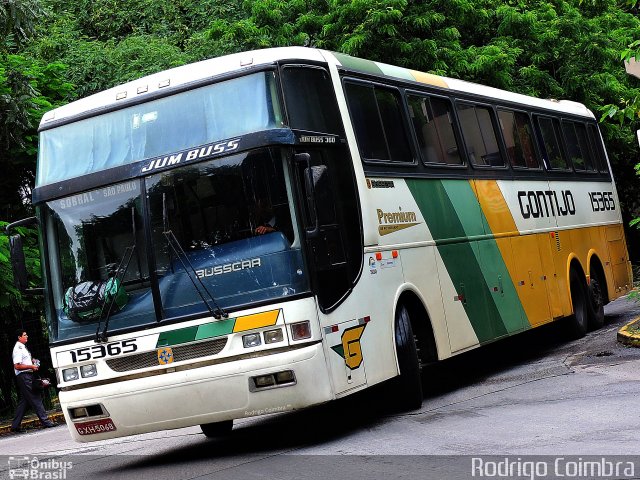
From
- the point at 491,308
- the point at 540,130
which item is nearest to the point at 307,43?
the point at 540,130

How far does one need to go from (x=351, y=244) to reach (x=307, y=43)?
16.6m

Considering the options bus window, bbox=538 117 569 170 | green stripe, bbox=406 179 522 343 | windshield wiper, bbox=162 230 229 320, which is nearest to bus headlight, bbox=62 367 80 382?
windshield wiper, bbox=162 230 229 320

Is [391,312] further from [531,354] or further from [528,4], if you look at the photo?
[528,4]

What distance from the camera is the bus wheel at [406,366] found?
11.6 meters

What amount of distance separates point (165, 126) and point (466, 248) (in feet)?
16.2

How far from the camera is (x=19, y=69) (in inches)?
878

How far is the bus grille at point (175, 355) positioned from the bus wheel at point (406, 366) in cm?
247

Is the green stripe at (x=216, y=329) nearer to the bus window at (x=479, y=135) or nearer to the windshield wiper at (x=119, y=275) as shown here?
the windshield wiper at (x=119, y=275)

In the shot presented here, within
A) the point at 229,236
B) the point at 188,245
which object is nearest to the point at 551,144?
the point at 229,236

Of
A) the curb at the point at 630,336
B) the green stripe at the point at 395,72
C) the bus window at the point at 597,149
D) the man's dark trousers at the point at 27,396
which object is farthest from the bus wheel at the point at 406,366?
the man's dark trousers at the point at 27,396

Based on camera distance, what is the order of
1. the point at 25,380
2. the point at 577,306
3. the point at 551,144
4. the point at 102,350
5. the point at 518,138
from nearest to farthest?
1. the point at 102,350
2. the point at 518,138
3. the point at 551,144
4. the point at 577,306
5. the point at 25,380

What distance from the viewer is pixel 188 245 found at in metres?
10.1

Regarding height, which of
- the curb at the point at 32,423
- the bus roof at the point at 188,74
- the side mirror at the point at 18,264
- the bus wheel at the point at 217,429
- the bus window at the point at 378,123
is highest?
the bus roof at the point at 188,74

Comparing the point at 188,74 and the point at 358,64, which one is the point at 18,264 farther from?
the point at 358,64
